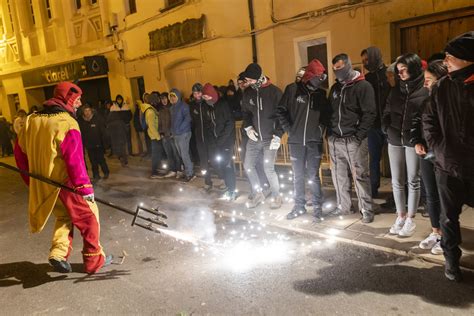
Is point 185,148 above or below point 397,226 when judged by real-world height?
above

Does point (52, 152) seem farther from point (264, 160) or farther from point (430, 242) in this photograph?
point (430, 242)

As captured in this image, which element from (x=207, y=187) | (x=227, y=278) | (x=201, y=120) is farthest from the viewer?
(x=207, y=187)

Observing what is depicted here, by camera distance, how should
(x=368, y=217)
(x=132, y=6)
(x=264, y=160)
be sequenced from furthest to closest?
A: (x=132, y=6) → (x=264, y=160) → (x=368, y=217)

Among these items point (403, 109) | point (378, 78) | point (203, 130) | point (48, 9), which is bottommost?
point (203, 130)

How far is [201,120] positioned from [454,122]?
503cm

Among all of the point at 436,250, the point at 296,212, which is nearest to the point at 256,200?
the point at 296,212

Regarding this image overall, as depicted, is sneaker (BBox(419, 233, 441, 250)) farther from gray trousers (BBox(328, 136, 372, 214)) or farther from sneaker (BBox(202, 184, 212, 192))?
sneaker (BBox(202, 184, 212, 192))

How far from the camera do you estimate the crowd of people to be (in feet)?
11.4

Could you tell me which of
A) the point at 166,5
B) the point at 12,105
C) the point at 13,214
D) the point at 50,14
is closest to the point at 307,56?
the point at 166,5

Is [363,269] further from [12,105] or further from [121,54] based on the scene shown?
[12,105]

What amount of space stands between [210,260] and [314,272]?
122cm

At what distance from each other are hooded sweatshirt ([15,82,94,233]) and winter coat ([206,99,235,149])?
9.27 ft

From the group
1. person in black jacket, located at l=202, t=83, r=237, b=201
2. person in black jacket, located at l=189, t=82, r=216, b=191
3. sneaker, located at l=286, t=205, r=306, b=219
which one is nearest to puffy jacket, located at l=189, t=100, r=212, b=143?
person in black jacket, located at l=189, t=82, r=216, b=191

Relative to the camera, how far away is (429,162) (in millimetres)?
4113
